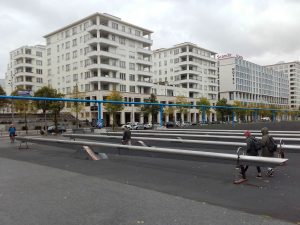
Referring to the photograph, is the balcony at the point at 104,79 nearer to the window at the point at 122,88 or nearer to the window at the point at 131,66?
the window at the point at 122,88

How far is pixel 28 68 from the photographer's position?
9375cm

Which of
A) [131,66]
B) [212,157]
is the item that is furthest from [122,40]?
[212,157]

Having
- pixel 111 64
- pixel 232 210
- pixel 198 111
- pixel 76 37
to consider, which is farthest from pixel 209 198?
pixel 198 111

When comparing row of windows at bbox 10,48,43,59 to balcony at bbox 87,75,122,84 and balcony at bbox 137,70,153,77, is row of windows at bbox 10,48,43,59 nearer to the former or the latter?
balcony at bbox 87,75,122,84

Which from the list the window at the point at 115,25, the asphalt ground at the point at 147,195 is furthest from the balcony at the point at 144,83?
the asphalt ground at the point at 147,195

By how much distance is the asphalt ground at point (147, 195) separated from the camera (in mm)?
5180

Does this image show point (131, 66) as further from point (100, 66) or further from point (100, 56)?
point (100, 66)

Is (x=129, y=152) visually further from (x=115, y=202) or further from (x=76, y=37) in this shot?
(x=76, y=37)

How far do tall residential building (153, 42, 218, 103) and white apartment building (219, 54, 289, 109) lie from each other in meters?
14.7

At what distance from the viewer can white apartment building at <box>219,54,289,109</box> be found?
118 metres

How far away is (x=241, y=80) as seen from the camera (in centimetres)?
12150

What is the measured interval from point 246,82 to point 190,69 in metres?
39.3

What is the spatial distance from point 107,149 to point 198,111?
83.1 metres

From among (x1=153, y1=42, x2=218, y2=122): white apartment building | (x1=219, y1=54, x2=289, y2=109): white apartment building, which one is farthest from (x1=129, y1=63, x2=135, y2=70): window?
(x1=219, y1=54, x2=289, y2=109): white apartment building
